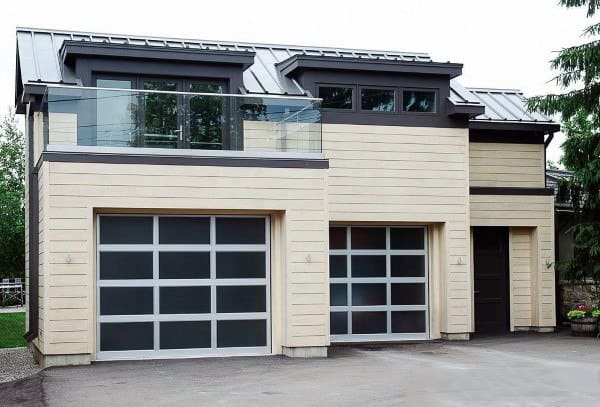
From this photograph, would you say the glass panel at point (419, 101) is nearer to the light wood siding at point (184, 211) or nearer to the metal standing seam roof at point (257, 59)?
the metal standing seam roof at point (257, 59)

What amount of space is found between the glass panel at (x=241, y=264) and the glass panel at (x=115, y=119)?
8.78 feet

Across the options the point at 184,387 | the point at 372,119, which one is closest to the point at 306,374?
the point at 184,387

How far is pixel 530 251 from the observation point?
2177cm

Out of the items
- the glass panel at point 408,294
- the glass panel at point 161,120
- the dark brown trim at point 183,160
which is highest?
the glass panel at point 161,120

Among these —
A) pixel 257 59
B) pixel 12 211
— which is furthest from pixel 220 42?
pixel 12 211

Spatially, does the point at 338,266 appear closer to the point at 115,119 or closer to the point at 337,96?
the point at 337,96

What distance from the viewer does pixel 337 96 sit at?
19.6 meters

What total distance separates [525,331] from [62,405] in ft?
41.7

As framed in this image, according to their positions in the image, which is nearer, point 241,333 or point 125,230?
point 125,230

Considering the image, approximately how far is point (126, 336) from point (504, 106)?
11.2 meters

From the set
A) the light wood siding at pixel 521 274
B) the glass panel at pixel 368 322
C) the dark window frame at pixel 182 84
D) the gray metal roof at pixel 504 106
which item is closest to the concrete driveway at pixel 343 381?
the glass panel at pixel 368 322

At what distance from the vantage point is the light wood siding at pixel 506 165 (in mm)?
21375

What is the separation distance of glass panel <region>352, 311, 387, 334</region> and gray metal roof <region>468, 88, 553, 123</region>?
16.7 feet

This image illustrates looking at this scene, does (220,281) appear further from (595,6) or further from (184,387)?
(595,6)
